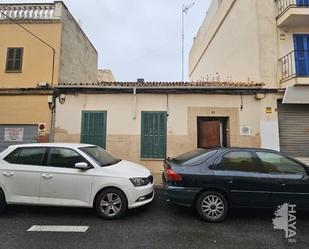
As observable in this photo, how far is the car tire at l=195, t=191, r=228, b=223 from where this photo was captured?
4.77 meters

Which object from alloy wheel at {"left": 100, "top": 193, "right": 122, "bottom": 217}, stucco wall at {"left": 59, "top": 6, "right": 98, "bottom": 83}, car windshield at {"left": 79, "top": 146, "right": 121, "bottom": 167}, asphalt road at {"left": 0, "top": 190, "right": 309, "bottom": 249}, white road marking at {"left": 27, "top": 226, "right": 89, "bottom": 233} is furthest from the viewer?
stucco wall at {"left": 59, "top": 6, "right": 98, "bottom": 83}

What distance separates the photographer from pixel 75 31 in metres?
11.5

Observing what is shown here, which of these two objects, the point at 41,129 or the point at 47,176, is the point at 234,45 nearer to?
the point at 41,129

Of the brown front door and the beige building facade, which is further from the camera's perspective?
the brown front door

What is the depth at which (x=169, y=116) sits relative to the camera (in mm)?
9141

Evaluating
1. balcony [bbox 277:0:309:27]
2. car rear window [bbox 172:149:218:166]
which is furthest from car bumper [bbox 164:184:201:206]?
balcony [bbox 277:0:309:27]

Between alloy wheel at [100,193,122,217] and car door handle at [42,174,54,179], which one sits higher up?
car door handle at [42,174,54,179]

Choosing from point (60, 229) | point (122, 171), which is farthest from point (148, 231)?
point (60, 229)

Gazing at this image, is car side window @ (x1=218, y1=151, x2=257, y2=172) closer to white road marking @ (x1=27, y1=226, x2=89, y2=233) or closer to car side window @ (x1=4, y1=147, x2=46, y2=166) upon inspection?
white road marking @ (x1=27, y1=226, x2=89, y2=233)

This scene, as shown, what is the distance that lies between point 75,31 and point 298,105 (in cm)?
1041

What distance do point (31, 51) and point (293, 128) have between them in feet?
35.8

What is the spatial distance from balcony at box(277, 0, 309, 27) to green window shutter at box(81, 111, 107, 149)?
25.2 ft

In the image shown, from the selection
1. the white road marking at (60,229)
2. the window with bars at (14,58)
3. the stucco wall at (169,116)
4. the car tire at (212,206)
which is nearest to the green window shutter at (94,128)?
the stucco wall at (169,116)

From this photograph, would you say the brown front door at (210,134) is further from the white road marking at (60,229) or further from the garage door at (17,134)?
the garage door at (17,134)
